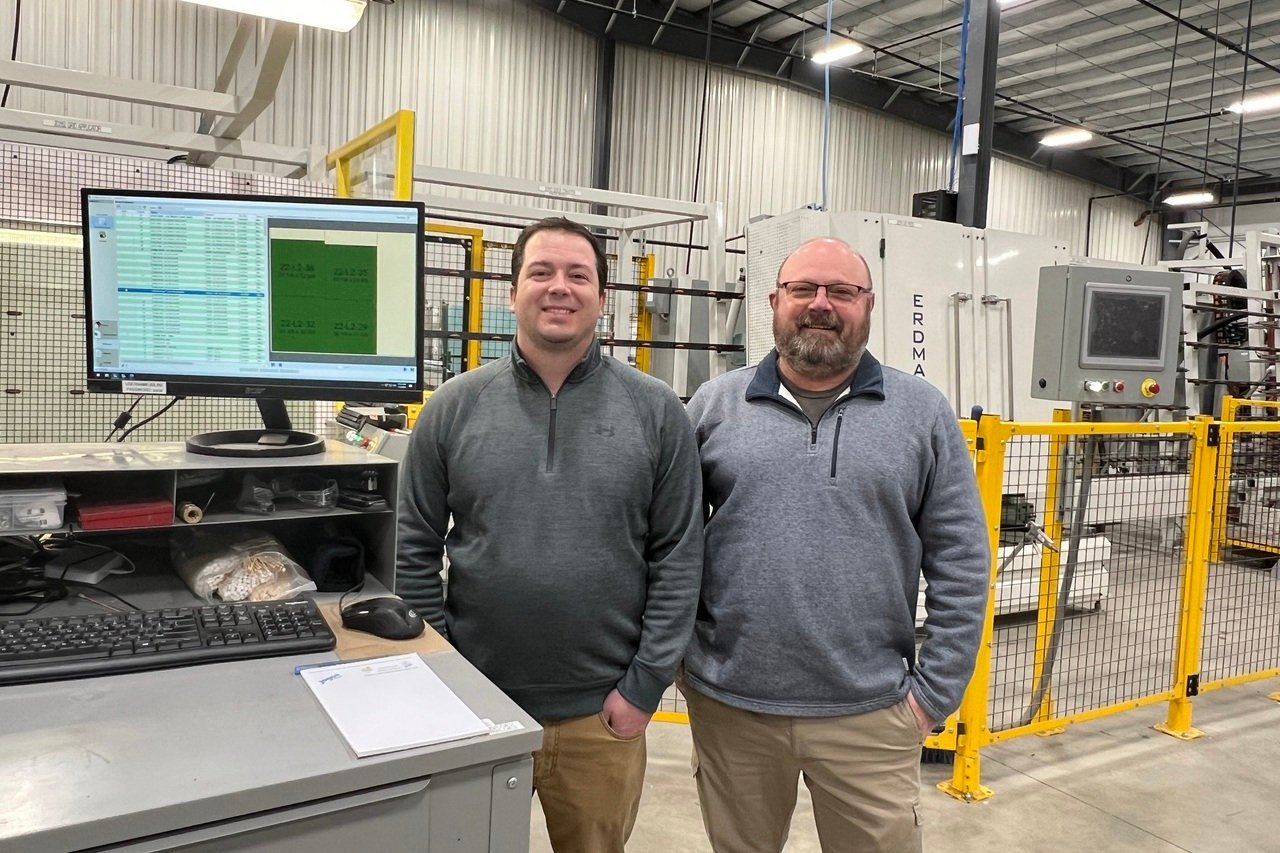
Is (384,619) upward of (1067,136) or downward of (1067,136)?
downward

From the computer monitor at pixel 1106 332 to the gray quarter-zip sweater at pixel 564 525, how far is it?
182 centimetres

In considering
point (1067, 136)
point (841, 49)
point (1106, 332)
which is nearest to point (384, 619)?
point (1106, 332)

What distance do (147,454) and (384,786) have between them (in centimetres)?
87

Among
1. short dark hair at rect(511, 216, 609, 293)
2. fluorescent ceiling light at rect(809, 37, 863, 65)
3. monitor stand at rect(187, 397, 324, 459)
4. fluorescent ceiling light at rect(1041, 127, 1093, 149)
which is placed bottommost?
monitor stand at rect(187, 397, 324, 459)

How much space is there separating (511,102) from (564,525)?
6.65 meters

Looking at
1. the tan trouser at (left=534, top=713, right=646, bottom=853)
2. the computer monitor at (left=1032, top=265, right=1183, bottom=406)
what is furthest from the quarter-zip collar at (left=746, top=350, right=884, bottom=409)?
the computer monitor at (left=1032, top=265, right=1183, bottom=406)

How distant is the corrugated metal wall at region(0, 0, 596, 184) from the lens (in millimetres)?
5668

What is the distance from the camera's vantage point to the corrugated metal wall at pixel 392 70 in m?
5.67

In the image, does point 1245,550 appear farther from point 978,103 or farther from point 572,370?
point 572,370

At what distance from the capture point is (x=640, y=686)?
4.97 feet

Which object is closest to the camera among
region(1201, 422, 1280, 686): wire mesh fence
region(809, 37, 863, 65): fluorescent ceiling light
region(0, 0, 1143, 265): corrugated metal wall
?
region(1201, 422, 1280, 686): wire mesh fence

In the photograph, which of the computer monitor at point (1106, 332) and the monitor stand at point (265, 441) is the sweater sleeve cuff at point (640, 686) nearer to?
the monitor stand at point (265, 441)

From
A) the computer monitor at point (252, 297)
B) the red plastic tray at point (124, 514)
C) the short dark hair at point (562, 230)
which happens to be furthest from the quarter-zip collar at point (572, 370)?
the red plastic tray at point (124, 514)

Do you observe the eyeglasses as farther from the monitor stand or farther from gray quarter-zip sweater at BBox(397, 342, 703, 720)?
the monitor stand
